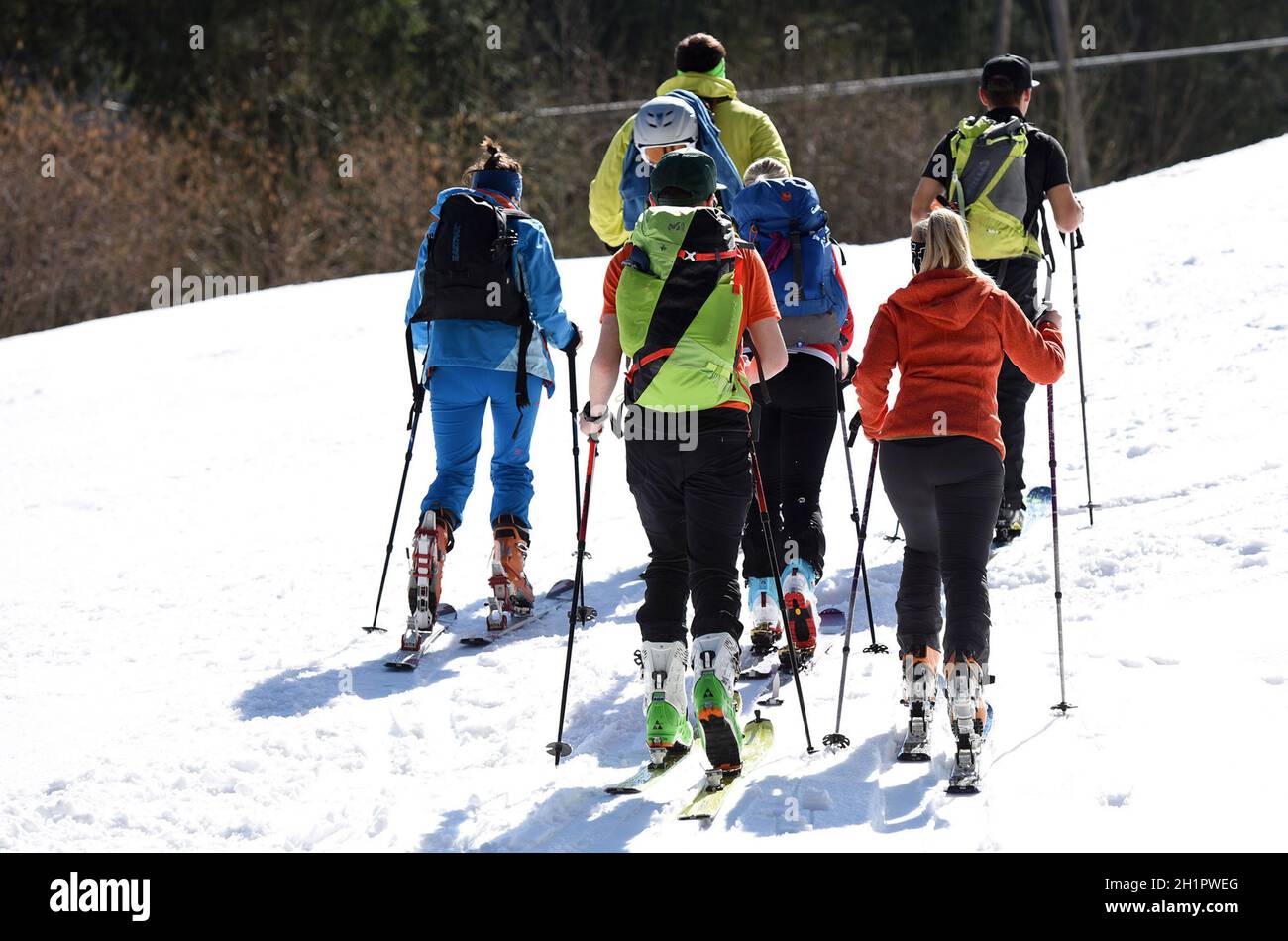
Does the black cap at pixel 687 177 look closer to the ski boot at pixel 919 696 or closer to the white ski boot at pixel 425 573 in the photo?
the ski boot at pixel 919 696

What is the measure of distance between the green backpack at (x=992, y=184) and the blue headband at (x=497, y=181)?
1.88 metres

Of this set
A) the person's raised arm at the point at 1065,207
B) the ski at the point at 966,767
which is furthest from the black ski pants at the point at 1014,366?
the ski at the point at 966,767

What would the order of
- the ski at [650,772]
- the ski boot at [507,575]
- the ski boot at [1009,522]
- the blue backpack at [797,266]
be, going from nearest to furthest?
the ski at [650,772] < the blue backpack at [797,266] < the ski boot at [507,575] < the ski boot at [1009,522]

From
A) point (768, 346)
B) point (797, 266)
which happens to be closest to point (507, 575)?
point (797, 266)

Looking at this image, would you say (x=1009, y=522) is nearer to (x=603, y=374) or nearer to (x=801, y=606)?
(x=801, y=606)

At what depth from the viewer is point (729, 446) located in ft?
15.1

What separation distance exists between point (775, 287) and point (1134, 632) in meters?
1.84

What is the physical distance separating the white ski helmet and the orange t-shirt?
1246 millimetres

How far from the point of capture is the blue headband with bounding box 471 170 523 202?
20.5 ft

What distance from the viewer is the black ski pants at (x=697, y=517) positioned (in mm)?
4594
